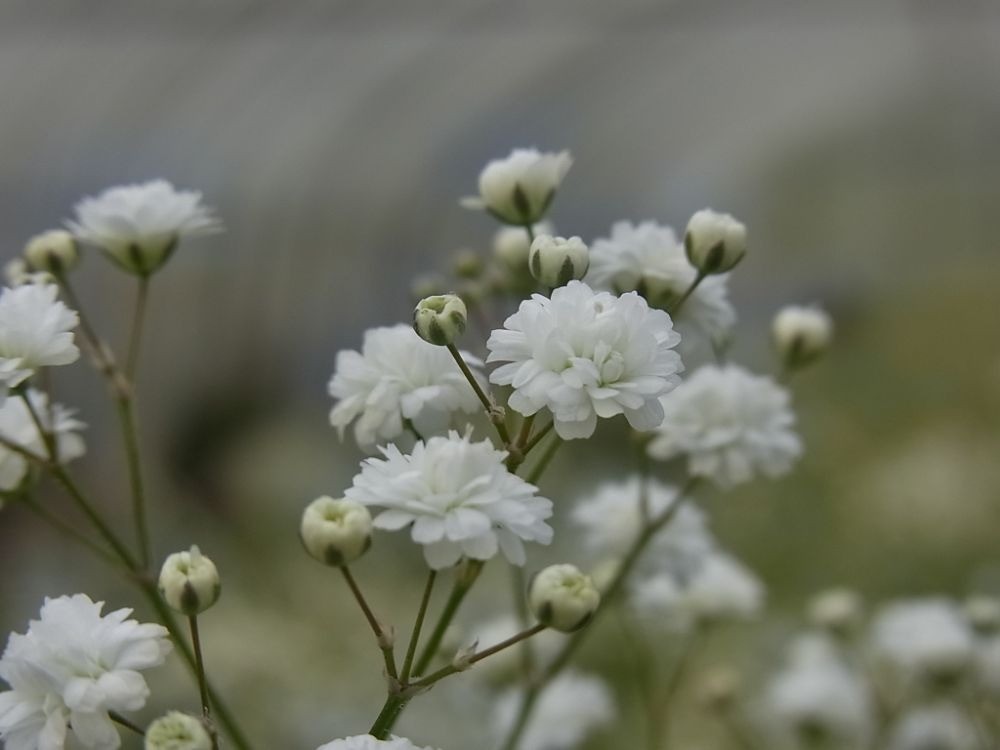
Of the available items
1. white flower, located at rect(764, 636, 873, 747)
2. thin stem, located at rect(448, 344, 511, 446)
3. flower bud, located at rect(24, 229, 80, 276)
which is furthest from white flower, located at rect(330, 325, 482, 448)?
white flower, located at rect(764, 636, 873, 747)

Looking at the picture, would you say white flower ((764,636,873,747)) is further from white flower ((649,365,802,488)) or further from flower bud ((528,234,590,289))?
flower bud ((528,234,590,289))

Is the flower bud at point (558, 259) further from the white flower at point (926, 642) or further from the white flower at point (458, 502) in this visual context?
the white flower at point (926, 642)

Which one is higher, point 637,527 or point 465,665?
point 637,527

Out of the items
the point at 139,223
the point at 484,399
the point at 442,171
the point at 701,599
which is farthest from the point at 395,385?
the point at 442,171

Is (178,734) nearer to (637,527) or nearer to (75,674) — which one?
(75,674)

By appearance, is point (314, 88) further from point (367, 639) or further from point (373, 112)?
point (367, 639)

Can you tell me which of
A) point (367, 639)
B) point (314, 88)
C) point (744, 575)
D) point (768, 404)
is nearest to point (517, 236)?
point (768, 404)
